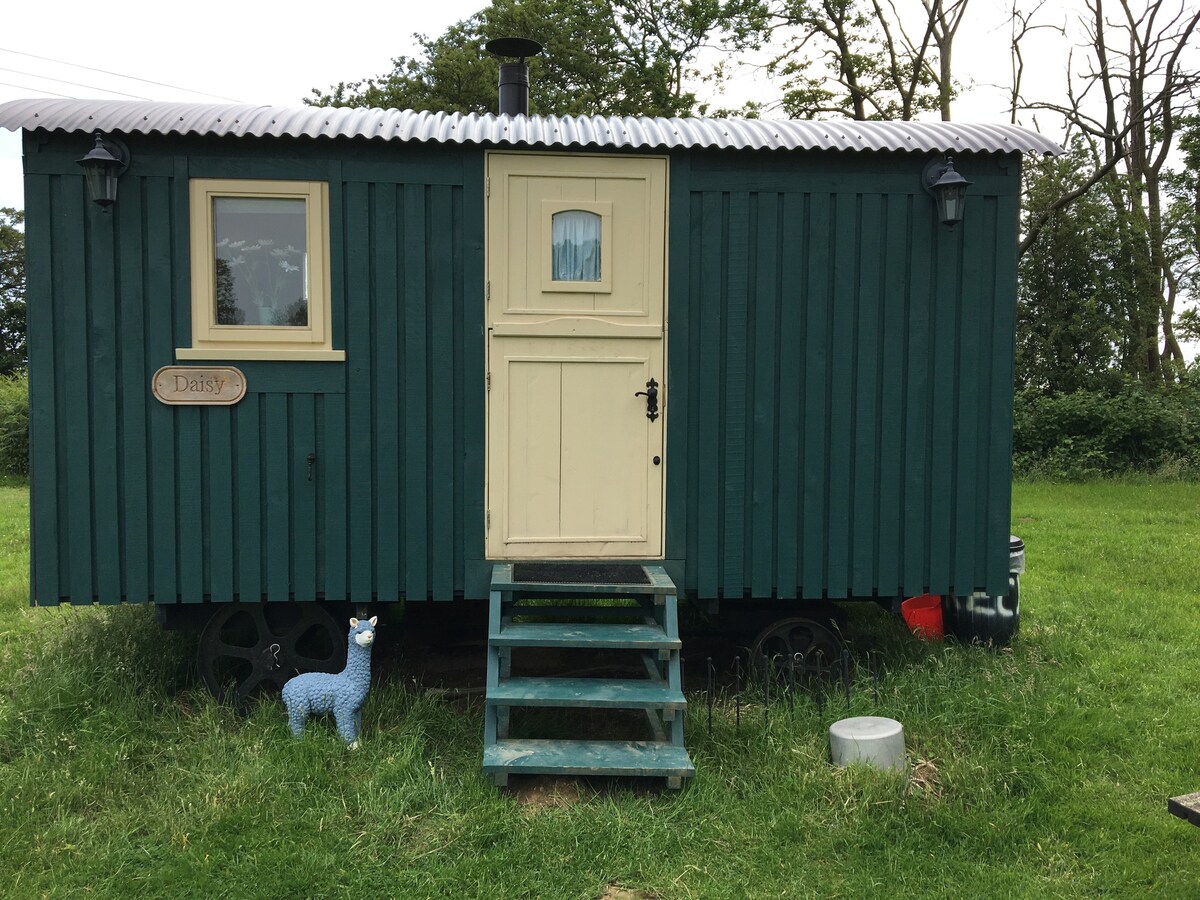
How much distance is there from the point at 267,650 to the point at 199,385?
1.49m

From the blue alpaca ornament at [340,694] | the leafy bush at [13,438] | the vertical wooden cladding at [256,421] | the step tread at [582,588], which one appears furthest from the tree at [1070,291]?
the leafy bush at [13,438]

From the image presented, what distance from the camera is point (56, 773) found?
4.06m

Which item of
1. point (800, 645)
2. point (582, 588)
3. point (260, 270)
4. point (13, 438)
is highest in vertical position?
point (260, 270)

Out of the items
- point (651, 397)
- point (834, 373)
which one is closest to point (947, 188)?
point (834, 373)

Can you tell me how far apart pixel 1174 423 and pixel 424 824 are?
49.0 feet

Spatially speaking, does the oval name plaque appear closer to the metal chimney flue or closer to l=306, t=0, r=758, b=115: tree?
the metal chimney flue

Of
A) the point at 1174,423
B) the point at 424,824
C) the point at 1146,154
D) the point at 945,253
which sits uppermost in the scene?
the point at 1146,154

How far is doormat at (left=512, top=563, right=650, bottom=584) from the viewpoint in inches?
188

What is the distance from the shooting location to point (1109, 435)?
15.1m

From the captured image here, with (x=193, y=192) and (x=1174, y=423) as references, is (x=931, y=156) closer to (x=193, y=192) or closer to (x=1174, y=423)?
(x=193, y=192)

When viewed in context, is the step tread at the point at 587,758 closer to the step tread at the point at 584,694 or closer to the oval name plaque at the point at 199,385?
the step tread at the point at 584,694

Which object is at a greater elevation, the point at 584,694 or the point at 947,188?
the point at 947,188

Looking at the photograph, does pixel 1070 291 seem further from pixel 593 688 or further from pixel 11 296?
pixel 11 296

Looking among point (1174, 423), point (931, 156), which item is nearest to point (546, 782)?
point (931, 156)
